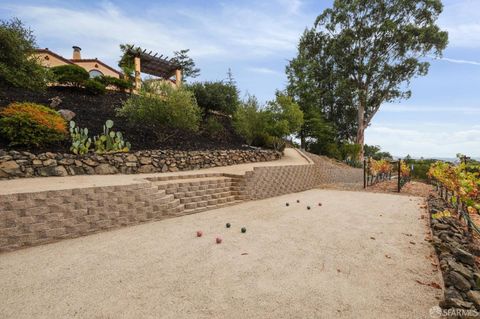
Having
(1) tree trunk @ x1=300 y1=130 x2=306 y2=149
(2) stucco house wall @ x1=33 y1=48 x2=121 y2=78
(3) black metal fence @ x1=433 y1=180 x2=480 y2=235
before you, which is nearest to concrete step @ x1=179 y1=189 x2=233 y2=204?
(3) black metal fence @ x1=433 y1=180 x2=480 y2=235

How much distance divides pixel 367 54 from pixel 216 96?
14.2 meters

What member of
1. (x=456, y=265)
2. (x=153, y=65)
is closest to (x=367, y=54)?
(x=153, y=65)

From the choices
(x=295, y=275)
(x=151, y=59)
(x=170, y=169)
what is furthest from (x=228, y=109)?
(x=295, y=275)

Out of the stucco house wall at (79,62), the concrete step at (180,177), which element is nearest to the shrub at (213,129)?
the concrete step at (180,177)

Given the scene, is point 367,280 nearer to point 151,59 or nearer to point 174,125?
point 174,125

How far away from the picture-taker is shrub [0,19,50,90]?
35.1 feet

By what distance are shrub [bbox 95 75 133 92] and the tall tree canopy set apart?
12.6m

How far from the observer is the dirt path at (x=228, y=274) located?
2.47m

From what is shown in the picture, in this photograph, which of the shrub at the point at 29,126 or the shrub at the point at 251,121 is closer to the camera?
the shrub at the point at 29,126

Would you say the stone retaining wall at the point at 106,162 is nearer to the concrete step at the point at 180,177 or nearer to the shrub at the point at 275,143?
the concrete step at the point at 180,177

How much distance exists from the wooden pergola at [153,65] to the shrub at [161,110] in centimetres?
706

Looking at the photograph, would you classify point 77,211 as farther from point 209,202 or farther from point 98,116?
point 98,116

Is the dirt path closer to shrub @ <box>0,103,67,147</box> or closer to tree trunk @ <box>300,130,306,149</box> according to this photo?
shrub @ <box>0,103,67,147</box>

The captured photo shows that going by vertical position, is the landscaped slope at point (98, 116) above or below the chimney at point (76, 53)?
below
